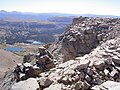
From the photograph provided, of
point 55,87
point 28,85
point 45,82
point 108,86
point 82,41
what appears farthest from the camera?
point 82,41

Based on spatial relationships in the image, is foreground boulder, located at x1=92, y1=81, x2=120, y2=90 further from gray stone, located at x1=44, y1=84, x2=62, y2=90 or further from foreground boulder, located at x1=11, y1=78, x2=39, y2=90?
foreground boulder, located at x1=11, y1=78, x2=39, y2=90

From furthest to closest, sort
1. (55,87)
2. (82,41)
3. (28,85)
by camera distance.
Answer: (82,41), (28,85), (55,87)

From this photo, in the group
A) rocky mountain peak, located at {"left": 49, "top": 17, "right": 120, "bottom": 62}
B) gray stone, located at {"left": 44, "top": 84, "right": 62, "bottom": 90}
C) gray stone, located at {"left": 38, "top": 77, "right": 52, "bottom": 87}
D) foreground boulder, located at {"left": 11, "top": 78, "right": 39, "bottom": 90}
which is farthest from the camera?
rocky mountain peak, located at {"left": 49, "top": 17, "right": 120, "bottom": 62}

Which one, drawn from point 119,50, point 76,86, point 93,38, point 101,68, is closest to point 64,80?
point 76,86

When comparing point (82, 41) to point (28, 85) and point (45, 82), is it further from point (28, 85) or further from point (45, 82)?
point (28, 85)

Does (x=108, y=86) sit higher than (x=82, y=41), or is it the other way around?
(x=108, y=86)

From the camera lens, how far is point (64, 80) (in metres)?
22.7

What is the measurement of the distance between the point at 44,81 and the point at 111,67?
6.63m

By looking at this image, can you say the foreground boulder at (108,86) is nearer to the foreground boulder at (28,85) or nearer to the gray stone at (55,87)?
the gray stone at (55,87)

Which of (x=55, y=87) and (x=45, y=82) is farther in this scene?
(x=45, y=82)

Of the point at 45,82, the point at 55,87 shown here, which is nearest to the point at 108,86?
the point at 55,87

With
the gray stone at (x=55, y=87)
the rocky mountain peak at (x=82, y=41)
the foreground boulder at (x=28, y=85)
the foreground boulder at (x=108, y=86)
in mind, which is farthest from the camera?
the rocky mountain peak at (x=82, y=41)

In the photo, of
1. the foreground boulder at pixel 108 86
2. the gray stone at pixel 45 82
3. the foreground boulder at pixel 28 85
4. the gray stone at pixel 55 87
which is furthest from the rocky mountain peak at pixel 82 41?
A: the foreground boulder at pixel 108 86

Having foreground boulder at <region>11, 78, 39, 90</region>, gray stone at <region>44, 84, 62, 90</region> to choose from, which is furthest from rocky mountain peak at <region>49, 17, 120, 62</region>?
gray stone at <region>44, 84, 62, 90</region>
